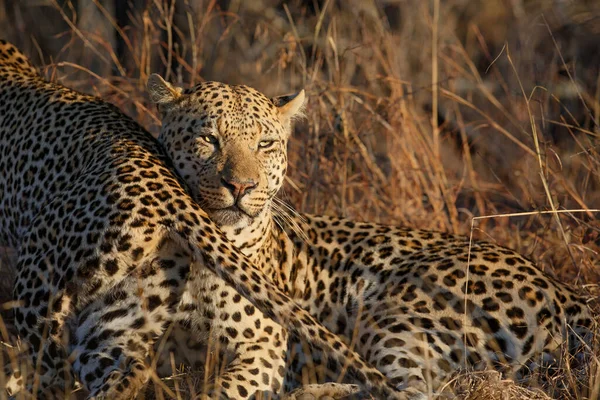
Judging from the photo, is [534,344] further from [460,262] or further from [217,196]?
[217,196]

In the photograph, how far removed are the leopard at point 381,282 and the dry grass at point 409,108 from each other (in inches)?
12.5

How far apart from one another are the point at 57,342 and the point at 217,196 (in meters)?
1.06

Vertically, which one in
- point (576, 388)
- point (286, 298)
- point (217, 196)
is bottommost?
point (576, 388)

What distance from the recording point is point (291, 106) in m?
5.83

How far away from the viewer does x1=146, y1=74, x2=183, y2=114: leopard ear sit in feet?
18.1

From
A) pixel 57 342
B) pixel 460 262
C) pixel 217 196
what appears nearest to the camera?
pixel 57 342

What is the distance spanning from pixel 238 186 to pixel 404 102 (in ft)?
8.97

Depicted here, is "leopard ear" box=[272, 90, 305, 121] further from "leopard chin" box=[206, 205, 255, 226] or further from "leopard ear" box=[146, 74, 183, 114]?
"leopard chin" box=[206, 205, 255, 226]

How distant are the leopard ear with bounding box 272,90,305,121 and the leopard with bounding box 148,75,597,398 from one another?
12.9 inches

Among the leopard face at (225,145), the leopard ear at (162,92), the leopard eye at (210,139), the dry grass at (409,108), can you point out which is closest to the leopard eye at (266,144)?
the leopard face at (225,145)

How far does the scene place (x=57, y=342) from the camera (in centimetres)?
465

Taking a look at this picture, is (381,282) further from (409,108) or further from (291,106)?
(409,108)

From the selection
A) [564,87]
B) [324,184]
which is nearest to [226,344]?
[324,184]

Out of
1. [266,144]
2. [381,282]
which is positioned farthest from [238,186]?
[381,282]
